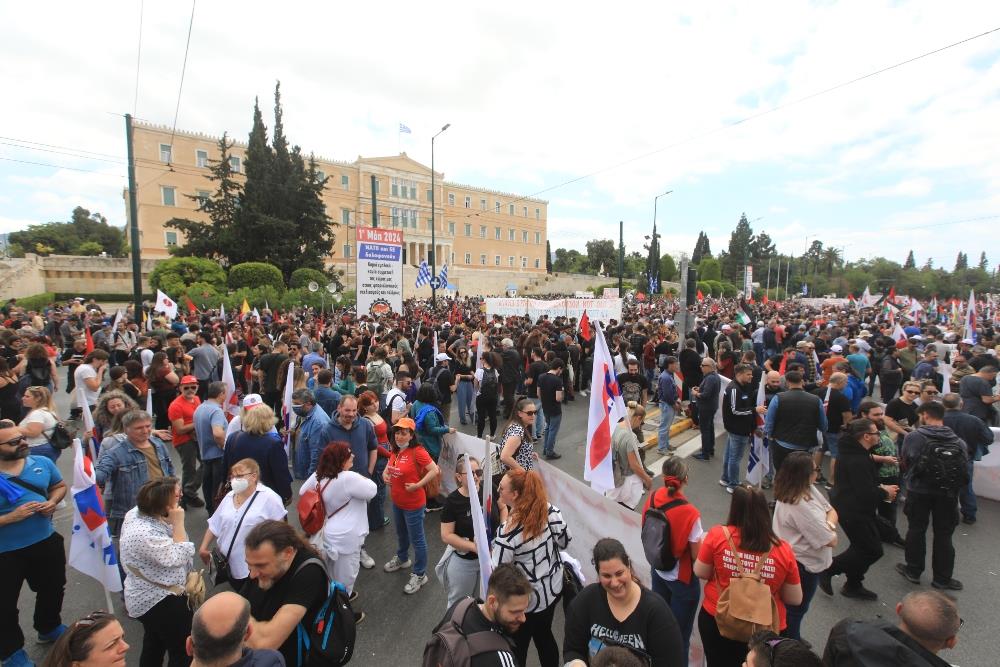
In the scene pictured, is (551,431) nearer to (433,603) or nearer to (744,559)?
(433,603)

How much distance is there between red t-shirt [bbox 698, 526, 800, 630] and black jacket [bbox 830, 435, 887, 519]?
1.74m

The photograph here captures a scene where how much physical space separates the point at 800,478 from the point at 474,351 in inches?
309

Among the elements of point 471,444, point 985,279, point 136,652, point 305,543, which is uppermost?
point 985,279

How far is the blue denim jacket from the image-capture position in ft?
12.6

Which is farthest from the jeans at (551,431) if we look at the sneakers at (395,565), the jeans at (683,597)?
the jeans at (683,597)

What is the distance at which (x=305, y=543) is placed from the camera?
95.0 inches

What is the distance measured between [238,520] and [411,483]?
1.32 metres

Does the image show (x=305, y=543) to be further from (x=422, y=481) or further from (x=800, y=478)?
(x=800, y=478)

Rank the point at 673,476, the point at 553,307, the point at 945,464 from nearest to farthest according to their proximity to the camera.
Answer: the point at 673,476, the point at 945,464, the point at 553,307

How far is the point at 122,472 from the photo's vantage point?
387cm

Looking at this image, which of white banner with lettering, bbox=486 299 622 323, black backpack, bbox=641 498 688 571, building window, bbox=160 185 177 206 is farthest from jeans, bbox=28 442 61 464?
building window, bbox=160 185 177 206

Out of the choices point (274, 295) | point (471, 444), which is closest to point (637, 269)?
point (274, 295)

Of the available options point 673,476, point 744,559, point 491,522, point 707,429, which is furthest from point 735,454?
point 491,522

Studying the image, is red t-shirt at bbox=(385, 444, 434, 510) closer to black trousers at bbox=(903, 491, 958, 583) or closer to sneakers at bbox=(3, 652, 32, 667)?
sneakers at bbox=(3, 652, 32, 667)
